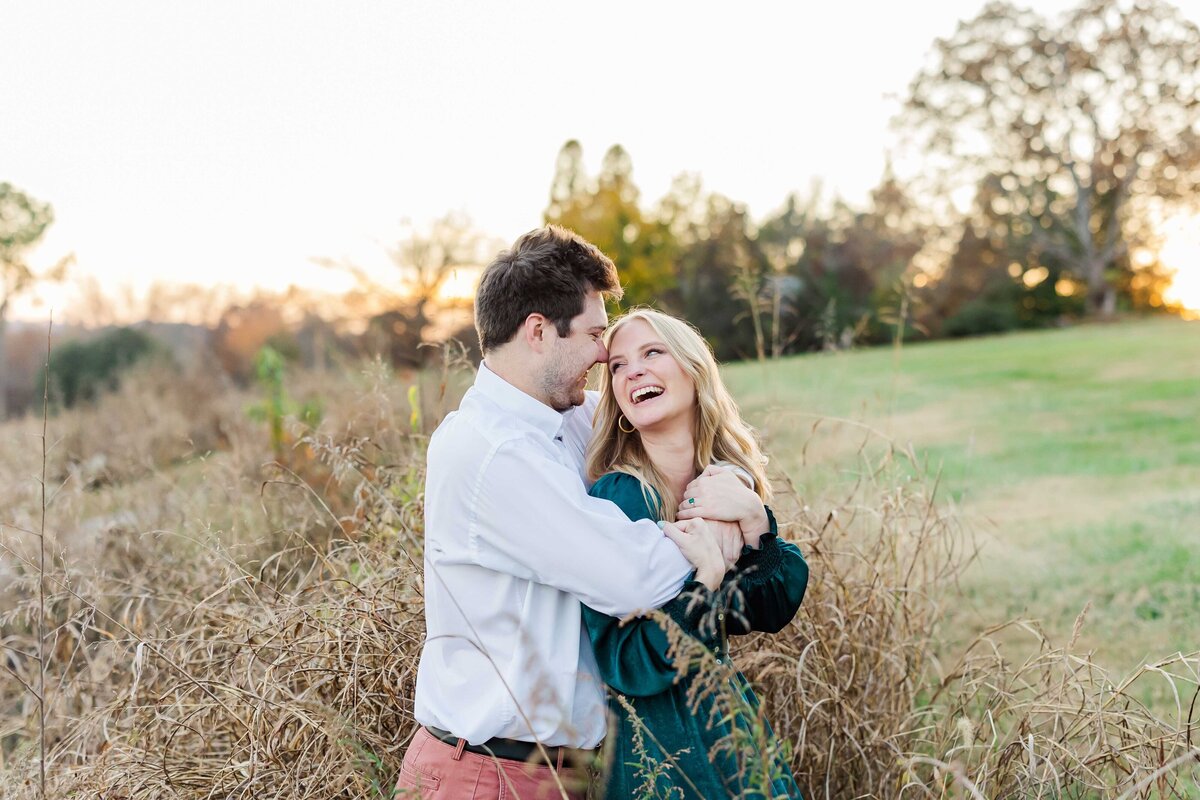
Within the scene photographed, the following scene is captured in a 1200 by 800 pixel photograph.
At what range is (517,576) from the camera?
8.02 ft

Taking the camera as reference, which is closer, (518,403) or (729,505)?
(729,505)

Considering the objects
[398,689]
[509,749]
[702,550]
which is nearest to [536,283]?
[702,550]

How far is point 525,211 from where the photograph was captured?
60.0 feet

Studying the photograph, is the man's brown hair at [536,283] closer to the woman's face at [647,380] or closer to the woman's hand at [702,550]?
the woman's face at [647,380]

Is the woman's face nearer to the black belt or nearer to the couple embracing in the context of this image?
the couple embracing

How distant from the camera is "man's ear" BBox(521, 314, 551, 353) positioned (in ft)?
8.98

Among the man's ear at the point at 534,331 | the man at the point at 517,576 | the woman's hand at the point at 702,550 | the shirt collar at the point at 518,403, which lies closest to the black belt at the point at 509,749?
the man at the point at 517,576

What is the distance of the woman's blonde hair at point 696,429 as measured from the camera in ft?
9.39

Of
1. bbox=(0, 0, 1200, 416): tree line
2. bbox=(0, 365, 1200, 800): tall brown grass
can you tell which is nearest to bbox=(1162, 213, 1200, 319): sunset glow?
bbox=(0, 0, 1200, 416): tree line

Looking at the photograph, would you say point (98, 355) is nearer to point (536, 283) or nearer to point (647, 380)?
point (536, 283)

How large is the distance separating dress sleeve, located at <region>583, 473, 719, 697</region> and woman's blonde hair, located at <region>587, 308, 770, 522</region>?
0.47 metres

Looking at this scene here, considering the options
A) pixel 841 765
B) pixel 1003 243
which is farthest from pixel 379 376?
pixel 1003 243

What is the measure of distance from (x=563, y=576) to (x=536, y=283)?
0.88m

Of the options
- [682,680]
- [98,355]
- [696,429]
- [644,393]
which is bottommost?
[98,355]
